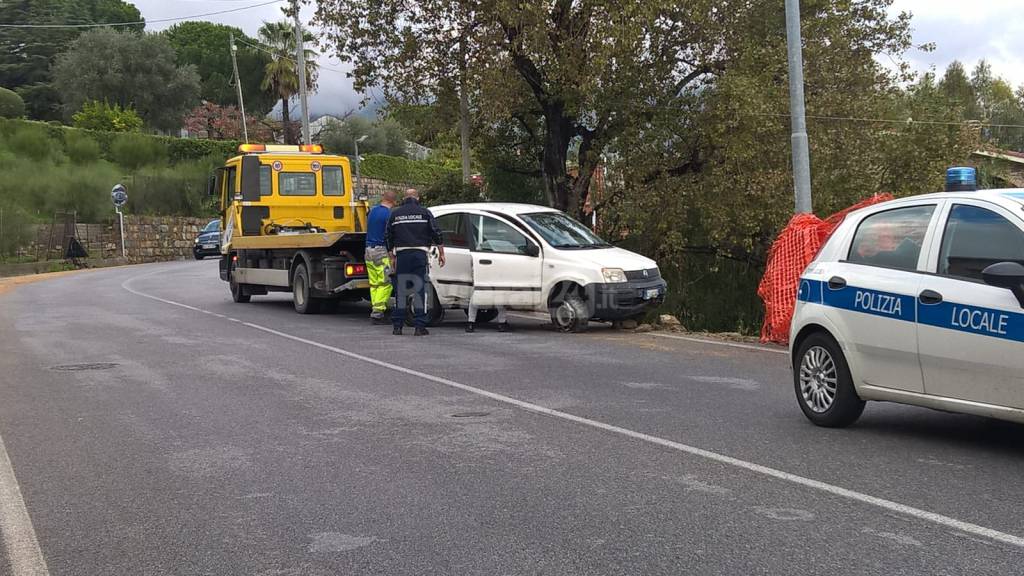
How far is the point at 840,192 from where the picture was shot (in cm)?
1895

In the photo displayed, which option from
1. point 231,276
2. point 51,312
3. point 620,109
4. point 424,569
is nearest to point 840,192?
point 620,109

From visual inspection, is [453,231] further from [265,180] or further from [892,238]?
[892,238]

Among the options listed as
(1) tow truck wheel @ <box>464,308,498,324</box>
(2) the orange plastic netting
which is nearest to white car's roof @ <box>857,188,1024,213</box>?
(2) the orange plastic netting

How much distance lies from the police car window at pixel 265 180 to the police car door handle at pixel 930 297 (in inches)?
600

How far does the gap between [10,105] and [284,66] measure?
15.7 m

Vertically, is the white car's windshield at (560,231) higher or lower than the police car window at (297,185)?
lower

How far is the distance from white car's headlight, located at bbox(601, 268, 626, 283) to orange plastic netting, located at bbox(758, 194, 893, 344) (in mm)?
1933

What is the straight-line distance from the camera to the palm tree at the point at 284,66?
63219 millimetres

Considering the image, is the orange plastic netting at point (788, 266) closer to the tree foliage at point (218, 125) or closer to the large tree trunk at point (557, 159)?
the large tree trunk at point (557, 159)

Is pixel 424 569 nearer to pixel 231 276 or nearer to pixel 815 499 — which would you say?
pixel 815 499

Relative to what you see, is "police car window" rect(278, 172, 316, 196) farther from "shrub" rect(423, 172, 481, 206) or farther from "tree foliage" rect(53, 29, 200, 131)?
"tree foliage" rect(53, 29, 200, 131)

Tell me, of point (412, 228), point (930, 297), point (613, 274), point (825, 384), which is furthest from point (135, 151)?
point (930, 297)

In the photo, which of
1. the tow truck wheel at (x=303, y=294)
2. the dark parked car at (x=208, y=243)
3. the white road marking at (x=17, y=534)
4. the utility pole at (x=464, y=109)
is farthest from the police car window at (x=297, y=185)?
the dark parked car at (x=208, y=243)

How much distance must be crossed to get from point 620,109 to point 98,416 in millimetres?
14289
